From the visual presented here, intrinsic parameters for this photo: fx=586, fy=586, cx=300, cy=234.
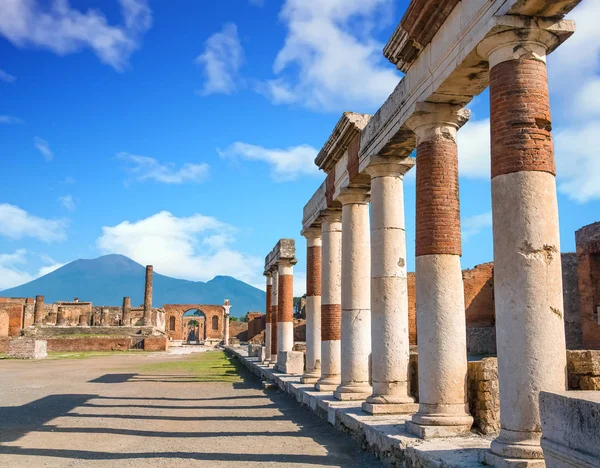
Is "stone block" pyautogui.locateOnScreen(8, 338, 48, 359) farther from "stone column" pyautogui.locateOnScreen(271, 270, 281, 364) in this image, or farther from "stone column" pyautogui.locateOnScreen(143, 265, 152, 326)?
"stone column" pyautogui.locateOnScreen(143, 265, 152, 326)

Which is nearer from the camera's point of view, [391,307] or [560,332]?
[560,332]

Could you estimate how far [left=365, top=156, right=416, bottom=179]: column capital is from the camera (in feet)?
31.5

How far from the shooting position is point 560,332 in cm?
534

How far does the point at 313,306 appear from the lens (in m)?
15.5

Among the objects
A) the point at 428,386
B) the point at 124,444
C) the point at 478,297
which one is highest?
the point at 478,297

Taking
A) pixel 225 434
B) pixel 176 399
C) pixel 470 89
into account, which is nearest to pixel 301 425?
pixel 225 434

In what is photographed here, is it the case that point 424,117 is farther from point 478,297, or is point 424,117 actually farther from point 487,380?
point 478,297

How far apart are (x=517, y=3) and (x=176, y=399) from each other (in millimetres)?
11829

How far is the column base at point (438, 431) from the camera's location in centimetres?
674

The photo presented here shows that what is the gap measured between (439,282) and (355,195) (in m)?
4.57

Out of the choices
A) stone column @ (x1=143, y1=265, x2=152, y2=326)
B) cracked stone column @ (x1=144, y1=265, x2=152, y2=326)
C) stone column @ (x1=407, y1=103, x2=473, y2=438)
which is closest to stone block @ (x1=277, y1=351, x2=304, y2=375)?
stone column @ (x1=407, y1=103, x2=473, y2=438)

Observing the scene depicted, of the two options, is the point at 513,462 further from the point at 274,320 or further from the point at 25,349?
the point at 25,349

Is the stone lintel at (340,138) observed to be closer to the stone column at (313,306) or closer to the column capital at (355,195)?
the column capital at (355,195)

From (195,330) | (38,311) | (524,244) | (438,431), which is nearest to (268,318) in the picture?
(438,431)
